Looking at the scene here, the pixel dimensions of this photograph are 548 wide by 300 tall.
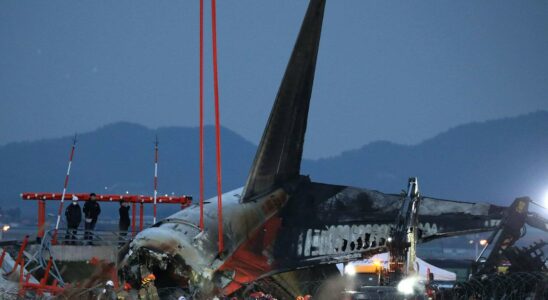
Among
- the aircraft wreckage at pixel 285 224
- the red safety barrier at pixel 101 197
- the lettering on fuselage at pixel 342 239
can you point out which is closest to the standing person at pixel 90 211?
the red safety barrier at pixel 101 197

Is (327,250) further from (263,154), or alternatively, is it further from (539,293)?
(539,293)

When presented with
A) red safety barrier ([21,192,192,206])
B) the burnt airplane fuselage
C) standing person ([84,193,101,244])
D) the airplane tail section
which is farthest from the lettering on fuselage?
standing person ([84,193,101,244])

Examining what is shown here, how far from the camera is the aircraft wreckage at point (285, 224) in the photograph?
18.7m

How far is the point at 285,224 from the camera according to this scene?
21859 mm

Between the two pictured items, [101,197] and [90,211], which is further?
[101,197]

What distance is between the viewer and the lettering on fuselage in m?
21.6

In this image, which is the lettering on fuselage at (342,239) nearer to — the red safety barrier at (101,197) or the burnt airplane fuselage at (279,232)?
the burnt airplane fuselage at (279,232)

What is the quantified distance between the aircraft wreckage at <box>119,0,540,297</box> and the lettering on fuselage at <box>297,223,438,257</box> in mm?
27

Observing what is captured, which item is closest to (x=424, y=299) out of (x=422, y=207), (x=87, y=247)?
(x=422, y=207)

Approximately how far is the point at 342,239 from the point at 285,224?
1.64 m

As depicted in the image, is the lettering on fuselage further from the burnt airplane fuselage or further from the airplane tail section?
the airplane tail section

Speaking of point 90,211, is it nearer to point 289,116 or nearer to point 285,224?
point 285,224

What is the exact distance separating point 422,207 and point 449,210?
0.80 metres

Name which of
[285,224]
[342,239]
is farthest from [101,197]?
[342,239]
